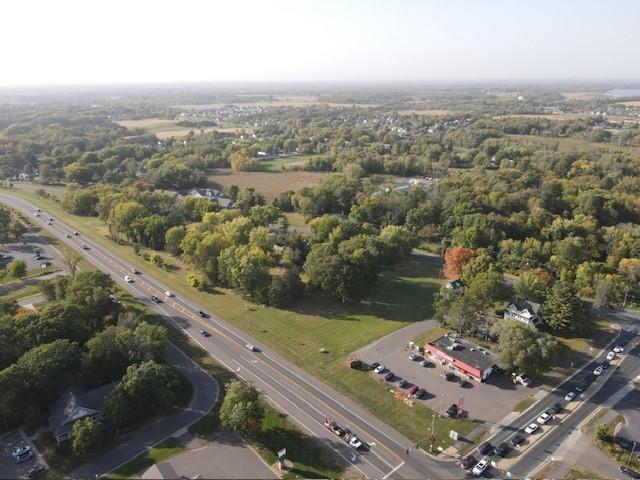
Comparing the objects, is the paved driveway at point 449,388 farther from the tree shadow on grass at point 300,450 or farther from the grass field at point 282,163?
the grass field at point 282,163

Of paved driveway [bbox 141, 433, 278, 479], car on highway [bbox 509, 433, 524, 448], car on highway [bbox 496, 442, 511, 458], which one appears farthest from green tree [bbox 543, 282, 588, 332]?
paved driveway [bbox 141, 433, 278, 479]

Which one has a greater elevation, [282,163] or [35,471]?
[282,163]

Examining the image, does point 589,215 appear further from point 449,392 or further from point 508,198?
point 449,392

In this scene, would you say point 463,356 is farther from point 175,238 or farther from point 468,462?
point 175,238

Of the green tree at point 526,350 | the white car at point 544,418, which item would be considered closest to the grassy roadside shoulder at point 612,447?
the white car at point 544,418

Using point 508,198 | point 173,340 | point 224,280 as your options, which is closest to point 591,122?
point 508,198

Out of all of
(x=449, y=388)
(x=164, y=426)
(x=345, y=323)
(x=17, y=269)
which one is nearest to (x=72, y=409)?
(x=164, y=426)
